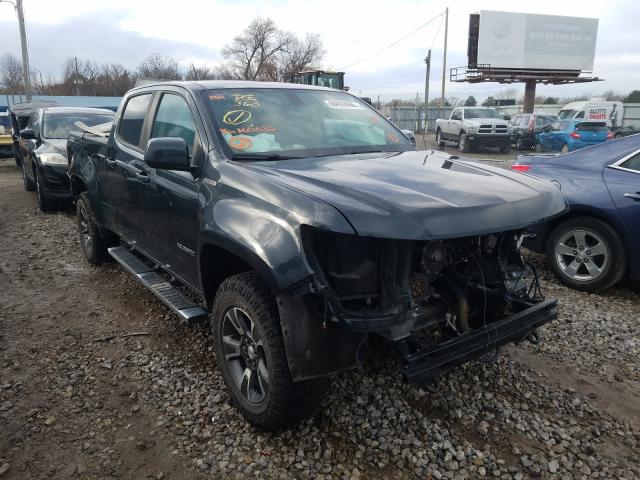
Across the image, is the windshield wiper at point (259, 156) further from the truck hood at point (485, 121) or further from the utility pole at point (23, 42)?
the utility pole at point (23, 42)

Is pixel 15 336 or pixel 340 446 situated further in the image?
pixel 15 336

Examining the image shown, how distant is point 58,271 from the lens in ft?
18.3

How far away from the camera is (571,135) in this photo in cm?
1809

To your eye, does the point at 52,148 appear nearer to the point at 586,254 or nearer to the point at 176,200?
the point at 176,200

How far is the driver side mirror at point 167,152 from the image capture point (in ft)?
9.77

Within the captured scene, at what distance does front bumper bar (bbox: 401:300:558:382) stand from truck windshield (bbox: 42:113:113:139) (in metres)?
8.50

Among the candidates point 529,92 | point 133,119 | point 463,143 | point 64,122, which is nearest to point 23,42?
point 64,122

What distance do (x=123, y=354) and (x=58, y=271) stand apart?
7.80ft

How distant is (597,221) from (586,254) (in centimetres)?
33

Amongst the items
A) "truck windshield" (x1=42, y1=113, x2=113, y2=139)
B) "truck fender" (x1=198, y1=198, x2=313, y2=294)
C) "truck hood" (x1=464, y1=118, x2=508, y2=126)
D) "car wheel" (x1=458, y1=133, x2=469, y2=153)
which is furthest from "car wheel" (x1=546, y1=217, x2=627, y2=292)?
"car wheel" (x1=458, y1=133, x2=469, y2=153)

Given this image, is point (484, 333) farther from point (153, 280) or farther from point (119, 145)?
point (119, 145)

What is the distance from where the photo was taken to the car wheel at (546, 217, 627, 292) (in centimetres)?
455

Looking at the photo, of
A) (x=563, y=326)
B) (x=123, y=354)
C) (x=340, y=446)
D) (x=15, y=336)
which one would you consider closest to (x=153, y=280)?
(x=123, y=354)

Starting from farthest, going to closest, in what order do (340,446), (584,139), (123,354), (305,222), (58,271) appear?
(584,139)
(58,271)
(123,354)
(340,446)
(305,222)
